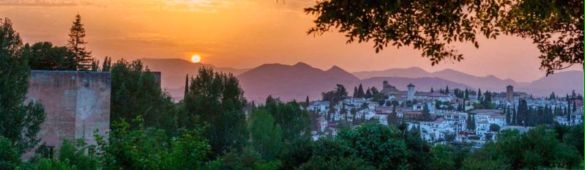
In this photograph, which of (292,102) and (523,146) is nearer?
(523,146)

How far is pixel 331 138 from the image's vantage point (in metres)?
12.1

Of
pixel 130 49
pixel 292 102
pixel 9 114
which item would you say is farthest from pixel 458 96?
pixel 9 114

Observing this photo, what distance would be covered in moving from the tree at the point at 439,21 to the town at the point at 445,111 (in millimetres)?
9869

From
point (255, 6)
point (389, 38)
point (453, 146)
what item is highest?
point (255, 6)

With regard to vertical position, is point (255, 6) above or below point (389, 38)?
above

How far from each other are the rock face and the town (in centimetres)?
514

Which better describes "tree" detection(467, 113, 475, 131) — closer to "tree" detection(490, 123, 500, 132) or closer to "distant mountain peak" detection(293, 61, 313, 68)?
"tree" detection(490, 123, 500, 132)

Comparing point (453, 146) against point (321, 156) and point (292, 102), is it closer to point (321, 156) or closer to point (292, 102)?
point (321, 156)

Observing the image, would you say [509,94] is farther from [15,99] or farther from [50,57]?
[50,57]

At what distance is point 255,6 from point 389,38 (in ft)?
9.02

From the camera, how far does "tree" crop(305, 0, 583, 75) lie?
12.6ft

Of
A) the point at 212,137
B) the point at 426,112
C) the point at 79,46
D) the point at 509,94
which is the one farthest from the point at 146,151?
the point at 212,137

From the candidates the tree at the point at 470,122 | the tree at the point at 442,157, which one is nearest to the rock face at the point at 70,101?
the tree at the point at 442,157

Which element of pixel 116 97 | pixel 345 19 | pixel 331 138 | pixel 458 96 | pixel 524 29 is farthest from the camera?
pixel 458 96
